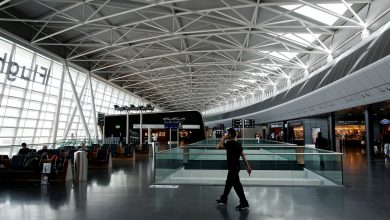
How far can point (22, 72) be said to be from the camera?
27.3 metres

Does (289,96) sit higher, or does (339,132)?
(289,96)

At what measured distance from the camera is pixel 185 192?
9.23 m

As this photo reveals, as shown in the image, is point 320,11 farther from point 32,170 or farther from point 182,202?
point 32,170

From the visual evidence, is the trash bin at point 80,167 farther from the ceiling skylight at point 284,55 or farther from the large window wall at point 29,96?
the ceiling skylight at point 284,55

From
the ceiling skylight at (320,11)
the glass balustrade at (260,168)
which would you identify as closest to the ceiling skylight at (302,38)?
the ceiling skylight at (320,11)

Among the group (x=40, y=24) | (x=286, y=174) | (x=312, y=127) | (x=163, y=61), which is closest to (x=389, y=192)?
(x=286, y=174)

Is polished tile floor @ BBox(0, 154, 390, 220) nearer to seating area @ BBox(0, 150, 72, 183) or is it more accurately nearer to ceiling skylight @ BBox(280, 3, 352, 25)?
seating area @ BBox(0, 150, 72, 183)

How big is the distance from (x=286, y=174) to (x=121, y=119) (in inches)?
1475

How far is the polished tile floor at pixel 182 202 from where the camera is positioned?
6.70 m

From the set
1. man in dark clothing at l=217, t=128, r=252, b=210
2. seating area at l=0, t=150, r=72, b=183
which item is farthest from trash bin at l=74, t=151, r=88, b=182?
man in dark clothing at l=217, t=128, r=252, b=210

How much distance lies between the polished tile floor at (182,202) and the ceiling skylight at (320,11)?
1709 cm

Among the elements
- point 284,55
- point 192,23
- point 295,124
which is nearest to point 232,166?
point 192,23

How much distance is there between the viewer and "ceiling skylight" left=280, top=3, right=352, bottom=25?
80.9 feet

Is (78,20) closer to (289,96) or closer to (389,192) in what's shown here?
(389,192)
